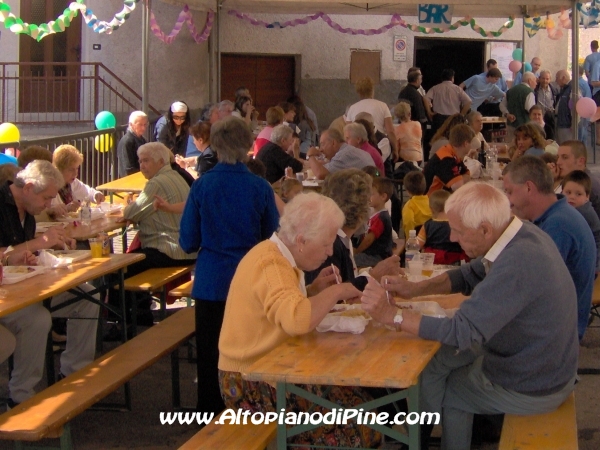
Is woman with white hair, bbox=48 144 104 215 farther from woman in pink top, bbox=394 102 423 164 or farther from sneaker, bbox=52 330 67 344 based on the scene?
woman in pink top, bbox=394 102 423 164

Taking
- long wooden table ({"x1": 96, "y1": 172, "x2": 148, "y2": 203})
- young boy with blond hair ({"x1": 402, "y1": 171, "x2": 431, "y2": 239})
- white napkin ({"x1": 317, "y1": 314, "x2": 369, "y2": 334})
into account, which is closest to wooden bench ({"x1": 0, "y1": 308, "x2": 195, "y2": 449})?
white napkin ({"x1": 317, "y1": 314, "x2": 369, "y2": 334})

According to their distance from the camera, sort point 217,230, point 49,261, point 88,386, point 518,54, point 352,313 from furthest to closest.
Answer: point 518,54
point 49,261
point 217,230
point 88,386
point 352,313

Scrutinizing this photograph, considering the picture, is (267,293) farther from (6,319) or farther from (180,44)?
(180,44)

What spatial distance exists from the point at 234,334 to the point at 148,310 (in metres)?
3.32

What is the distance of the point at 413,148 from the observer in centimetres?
1132

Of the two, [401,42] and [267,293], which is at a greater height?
[401,42]

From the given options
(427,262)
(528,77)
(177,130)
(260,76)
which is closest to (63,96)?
(260,76)

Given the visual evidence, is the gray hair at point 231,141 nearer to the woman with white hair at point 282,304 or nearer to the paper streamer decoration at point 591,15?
the woman with white hair at point 282,304

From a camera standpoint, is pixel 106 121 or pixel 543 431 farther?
pixel 106 121

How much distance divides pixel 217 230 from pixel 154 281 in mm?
1480

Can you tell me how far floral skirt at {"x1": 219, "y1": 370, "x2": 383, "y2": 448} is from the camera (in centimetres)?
351

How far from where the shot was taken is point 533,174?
438cm

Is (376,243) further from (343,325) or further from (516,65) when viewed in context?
(516,65)

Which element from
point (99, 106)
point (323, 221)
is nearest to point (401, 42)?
point (99, 106)
